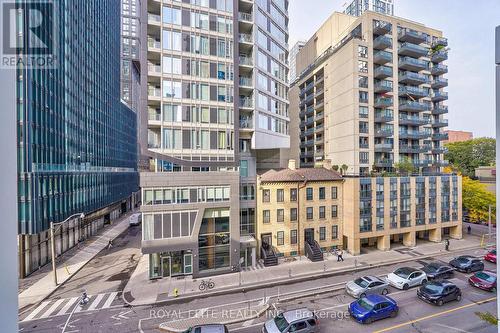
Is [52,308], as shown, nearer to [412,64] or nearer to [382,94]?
[382,94]

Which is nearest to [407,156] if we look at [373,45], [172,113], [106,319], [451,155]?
[373,45]

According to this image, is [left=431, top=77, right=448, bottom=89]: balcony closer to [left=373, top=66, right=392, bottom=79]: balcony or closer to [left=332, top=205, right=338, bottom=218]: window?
[left=373, top=66, right=392, bottom=79]: balcony

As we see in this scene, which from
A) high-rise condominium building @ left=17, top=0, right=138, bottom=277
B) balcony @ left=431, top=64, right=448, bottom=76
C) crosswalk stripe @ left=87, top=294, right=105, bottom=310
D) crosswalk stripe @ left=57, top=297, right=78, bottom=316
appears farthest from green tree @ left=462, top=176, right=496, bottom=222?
high-rise condominium building @ left=17, top=0, right=138, bottom=277

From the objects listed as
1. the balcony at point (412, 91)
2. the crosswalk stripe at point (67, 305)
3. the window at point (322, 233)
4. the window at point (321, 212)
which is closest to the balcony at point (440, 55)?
the balcony at point (412, 91)

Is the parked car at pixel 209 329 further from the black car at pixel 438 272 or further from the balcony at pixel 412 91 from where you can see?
the balcony at pixel 412 91

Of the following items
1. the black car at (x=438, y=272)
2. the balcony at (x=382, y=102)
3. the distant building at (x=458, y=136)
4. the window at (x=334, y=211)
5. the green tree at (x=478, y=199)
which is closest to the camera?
the black car at (x=438, y=272)

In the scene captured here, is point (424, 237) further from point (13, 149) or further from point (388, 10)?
point (388, 10)

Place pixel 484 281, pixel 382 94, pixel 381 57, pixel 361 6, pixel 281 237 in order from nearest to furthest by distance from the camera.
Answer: pixel 484 281 < pixel 281 237 < pixel 381 57 < pixel 382 94 < pixel 361 6

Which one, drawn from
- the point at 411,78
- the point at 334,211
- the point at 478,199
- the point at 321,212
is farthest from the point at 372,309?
the point at 411,78
